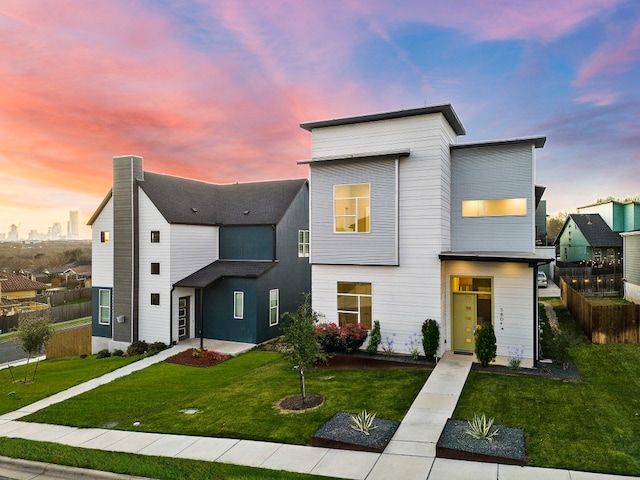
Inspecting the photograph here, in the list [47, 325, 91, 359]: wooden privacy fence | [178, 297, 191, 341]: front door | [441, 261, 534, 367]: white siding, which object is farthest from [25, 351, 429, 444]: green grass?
[47, 325, 91, 359]: wooden privacy fence

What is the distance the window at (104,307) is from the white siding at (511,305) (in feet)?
64.3

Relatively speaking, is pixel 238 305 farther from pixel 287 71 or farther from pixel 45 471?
pixel 45 471

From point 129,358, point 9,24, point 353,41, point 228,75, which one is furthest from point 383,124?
point 129,358

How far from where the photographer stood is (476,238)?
51.5 ft

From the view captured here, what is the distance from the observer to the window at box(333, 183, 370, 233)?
15.6m

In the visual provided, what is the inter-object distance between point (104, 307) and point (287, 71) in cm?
1647

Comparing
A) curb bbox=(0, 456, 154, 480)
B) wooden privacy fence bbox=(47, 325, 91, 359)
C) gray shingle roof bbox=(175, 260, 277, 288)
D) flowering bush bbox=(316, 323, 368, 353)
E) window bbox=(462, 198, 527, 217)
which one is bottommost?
wooden privacy fence bbox=(47, 325, 91, 359)

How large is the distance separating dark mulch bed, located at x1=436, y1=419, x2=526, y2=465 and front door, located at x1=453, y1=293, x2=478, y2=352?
6.83m

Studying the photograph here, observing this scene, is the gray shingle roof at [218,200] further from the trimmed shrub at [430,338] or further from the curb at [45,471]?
the curb at [45,471]

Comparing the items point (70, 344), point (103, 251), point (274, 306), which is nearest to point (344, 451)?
point (274, 306)

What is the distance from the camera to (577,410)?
955 cm

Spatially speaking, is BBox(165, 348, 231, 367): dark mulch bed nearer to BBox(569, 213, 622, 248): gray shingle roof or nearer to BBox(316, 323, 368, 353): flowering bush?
BBox(316, 323, 368, 353): flowering bush

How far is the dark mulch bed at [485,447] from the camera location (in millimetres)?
7320

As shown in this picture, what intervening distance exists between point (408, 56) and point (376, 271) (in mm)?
10566
